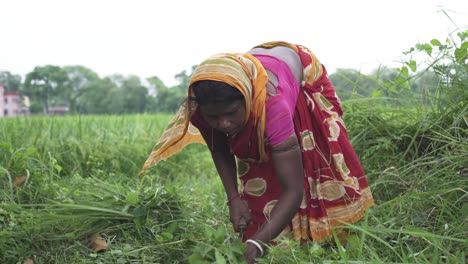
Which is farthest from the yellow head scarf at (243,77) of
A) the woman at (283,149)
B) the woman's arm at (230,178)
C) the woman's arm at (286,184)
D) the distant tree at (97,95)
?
the distant tree at (97,95)

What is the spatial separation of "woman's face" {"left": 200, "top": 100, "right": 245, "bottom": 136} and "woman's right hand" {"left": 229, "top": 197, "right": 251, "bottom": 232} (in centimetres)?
59

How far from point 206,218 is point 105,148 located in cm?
243

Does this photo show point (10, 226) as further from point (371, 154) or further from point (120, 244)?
point (371, 154)

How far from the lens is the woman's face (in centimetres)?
213

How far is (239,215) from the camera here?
2686 millimetres

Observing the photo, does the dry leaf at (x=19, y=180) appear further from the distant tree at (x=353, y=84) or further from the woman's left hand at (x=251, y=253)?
the distant tree at (x=353, y=84)

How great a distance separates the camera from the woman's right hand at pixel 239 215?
2672mm

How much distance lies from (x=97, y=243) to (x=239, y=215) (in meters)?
0.66

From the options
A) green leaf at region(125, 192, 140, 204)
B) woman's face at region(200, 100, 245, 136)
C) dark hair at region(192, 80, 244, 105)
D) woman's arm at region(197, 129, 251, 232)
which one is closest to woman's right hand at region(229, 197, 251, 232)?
woman's arm at region(197, 129, 251, 232)

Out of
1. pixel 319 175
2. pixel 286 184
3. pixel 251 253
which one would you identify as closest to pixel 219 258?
pixel 251 253

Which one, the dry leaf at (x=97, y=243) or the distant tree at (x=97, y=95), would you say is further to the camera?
the distant tree at (x=97, y=95)

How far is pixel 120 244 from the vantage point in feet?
8.34

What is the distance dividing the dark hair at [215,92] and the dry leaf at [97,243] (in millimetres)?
857

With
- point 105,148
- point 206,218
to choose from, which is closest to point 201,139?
point 206,218
